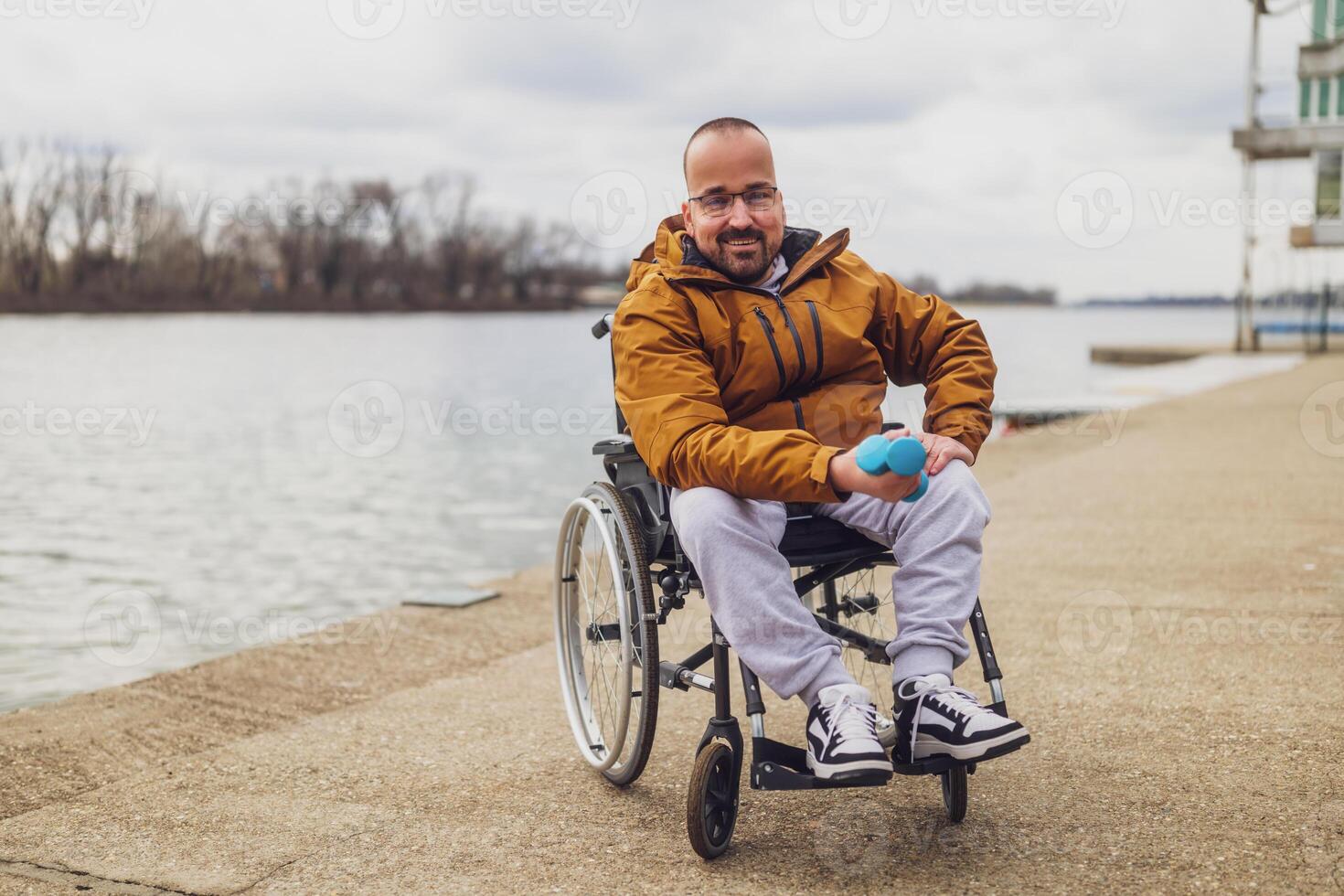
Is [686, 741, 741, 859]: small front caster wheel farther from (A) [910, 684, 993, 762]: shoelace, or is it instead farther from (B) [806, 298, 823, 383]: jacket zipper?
(B) [806, 298, 823, 383]: jacket zipper

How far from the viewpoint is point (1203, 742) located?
3.71 m

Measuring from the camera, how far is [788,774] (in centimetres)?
282

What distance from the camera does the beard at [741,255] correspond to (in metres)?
3.29

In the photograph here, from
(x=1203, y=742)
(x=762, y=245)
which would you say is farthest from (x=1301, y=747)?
(x=762, y=245)

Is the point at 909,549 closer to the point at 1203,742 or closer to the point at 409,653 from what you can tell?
the point at 1203,742

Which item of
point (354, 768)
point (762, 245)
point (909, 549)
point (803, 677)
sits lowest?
point (354, 768)

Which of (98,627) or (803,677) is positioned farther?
(98,627)

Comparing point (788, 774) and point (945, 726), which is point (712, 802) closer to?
point (788, 774)

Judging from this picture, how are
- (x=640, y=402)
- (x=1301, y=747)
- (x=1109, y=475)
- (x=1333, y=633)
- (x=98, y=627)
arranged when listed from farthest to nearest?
1. (x=1109, y=475)
2. (x=98, y=627)
3. (x=1333, y=633)
4. (x=1301, y=747)
5. (x=640, y=402)

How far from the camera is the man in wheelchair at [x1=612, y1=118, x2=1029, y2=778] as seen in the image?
2.89 metres

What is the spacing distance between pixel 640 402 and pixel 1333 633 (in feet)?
10.5

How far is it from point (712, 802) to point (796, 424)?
929 mm

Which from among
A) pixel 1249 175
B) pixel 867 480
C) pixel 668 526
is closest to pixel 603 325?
pixel 668 526

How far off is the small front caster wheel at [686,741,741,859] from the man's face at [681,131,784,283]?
1.17 meters
